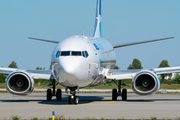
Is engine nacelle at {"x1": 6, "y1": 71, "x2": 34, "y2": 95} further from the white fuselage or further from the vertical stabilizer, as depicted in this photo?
the vertical stabilizer

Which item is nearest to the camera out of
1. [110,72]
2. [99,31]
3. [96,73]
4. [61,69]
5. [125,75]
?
[61,69]

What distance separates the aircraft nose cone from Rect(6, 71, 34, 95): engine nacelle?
3.88 m

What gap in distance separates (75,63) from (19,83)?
551 cm

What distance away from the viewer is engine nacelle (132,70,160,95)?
2174cm

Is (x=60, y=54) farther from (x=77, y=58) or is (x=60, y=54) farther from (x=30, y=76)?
(x=30, y=76)

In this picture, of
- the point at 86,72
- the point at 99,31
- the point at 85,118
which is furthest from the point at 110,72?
the point at 85,118

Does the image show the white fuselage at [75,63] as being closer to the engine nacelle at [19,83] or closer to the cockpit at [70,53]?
the cockpit at [70,53]

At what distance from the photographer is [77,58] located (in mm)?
19438

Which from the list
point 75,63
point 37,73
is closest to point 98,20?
point 37,73

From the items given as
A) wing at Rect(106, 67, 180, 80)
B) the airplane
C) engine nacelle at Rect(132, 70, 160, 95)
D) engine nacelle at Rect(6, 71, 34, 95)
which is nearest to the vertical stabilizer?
the airplane

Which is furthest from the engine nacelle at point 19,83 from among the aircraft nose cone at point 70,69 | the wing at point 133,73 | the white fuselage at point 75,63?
the wing at point 133,73

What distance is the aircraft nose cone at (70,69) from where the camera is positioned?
1872 centimetres

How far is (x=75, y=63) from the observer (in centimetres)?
1903

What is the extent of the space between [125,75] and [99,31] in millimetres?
11661
